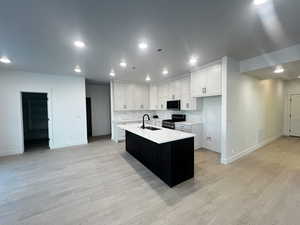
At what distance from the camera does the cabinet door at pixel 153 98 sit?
6.75 meters

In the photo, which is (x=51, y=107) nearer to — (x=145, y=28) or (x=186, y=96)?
(x=145, y=28)

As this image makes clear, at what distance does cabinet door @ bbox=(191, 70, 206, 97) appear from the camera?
418 cm

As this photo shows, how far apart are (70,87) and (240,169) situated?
626 centimetres

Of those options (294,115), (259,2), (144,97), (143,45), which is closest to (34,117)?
(144,97)

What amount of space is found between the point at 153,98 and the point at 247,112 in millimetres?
4035

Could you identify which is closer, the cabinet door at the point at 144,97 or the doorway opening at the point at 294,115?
the doorway opening at the point at 294,115

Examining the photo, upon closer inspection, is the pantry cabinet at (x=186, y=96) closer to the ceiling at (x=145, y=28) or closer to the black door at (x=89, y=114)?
the ceiling at (x=145, y=28)

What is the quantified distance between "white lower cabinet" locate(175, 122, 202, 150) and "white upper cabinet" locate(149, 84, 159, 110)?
2255 mm

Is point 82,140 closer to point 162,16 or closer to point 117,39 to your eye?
point 117,39

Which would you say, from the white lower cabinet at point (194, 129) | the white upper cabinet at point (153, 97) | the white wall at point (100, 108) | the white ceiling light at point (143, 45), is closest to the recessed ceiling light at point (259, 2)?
the white ceiling light at point (143, 45)

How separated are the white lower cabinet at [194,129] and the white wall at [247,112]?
4.15 feet

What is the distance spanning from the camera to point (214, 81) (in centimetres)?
381

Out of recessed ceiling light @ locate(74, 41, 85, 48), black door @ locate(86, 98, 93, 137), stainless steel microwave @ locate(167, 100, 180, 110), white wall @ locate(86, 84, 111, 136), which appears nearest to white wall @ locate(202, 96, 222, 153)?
stainless steel microwave @ locate(167, 100, 180, 110)

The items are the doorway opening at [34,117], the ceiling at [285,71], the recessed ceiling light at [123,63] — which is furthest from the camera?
the doorway opening at [34,117]
